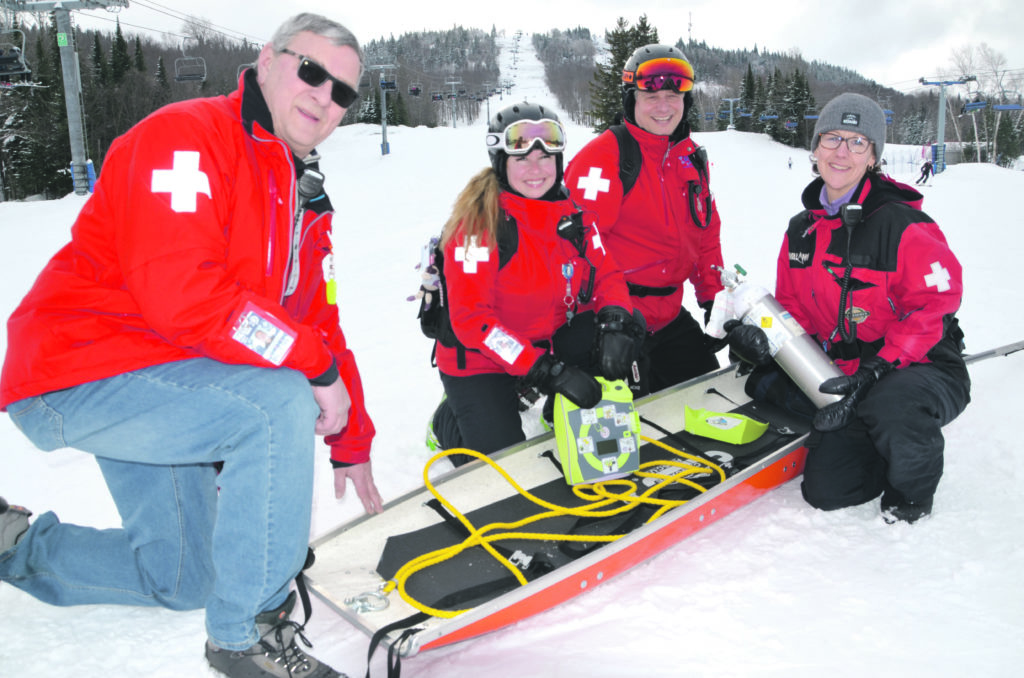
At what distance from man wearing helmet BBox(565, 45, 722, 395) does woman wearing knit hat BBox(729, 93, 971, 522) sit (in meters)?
0.83

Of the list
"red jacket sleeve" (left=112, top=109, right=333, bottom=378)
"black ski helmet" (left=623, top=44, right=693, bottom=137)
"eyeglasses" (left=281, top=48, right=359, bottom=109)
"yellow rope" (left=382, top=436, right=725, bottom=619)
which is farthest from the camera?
"black ski helmet" (left=623, top=44, right=693, bottom=137)

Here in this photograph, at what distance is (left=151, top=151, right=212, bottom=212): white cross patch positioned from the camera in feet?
6.15

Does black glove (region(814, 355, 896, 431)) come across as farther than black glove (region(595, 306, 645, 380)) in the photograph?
No

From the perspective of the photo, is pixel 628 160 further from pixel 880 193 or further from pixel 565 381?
pixel 565 381

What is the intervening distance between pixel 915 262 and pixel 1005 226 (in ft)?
35.6

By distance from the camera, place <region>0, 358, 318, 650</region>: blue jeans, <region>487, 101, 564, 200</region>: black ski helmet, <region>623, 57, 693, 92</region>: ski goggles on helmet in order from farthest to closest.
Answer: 1. <region>623, 57, 693, 92</region>: ski goggles on helmet
2. <region>487, 101, 564, 200</region>: black ski helmet
3. <region>0, 358, 318, 650</region>: blue jeans

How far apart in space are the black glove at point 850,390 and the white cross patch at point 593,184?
5.63 feet

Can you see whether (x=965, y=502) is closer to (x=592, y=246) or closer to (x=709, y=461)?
(x=709, y=461)

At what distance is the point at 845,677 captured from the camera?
217 centimetres

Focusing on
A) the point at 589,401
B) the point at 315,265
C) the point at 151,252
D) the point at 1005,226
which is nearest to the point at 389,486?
the point at 589,401

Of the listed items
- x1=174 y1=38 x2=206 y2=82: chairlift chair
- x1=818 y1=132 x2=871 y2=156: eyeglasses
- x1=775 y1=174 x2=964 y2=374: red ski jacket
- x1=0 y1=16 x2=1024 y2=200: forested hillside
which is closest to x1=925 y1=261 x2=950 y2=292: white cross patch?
x1=775 y1=174 x2=964 y2=374: red ski jacket

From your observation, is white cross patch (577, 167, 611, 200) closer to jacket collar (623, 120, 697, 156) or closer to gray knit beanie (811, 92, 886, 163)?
jacket collar (623, 120, 697, 156)

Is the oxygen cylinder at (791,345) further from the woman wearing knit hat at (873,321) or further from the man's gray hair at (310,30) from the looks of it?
the man's gray hair at (310,30)

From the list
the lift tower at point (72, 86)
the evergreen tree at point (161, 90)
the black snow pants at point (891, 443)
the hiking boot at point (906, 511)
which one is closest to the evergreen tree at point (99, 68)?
the evergreen tree at point (161, 90)
